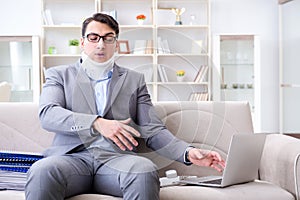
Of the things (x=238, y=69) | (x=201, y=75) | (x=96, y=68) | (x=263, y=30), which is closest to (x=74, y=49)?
(x=201, y=75)

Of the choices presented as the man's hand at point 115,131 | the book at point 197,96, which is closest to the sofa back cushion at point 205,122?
the man's hand at point 115,131

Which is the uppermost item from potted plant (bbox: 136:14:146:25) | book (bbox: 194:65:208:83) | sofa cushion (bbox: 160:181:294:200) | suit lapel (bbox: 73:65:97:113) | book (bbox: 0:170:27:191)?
potted plant (bbox: 136:14:146:25)

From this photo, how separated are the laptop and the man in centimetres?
6

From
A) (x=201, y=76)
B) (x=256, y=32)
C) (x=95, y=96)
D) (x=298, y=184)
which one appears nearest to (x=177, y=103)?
(x=95, y=96)

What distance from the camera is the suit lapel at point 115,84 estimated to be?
2.44 metres

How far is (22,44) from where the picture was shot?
6590mm

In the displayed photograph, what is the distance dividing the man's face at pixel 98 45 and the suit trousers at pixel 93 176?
1.41 feet

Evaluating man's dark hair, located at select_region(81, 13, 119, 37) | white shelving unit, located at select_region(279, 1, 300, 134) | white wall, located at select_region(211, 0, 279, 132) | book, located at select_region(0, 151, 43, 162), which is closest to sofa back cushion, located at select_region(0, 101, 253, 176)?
book, located at select_region(0, 151, 43, 162)

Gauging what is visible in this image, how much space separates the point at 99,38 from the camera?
248 cm

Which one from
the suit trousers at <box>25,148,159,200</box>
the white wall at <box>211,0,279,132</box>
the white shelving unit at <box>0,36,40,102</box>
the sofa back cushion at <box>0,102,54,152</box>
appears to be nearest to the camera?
the suit trousers at <box>25,148,159,200</box>

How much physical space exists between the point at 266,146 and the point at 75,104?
36.2 inches

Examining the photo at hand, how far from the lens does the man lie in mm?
2088

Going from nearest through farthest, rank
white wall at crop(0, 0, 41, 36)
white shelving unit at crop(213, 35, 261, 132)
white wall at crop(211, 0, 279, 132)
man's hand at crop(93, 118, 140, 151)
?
1. man's hand at crop(93, 118, 140, 151)
2. white shelving unit at crop(213, 35, 261, 132)
3. white wall at crop(0, 0, 41, 36)
4. white wall at crop(211, 0, 279, 132)

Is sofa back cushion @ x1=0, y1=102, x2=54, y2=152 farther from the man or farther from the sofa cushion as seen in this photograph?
the sofa cushion
